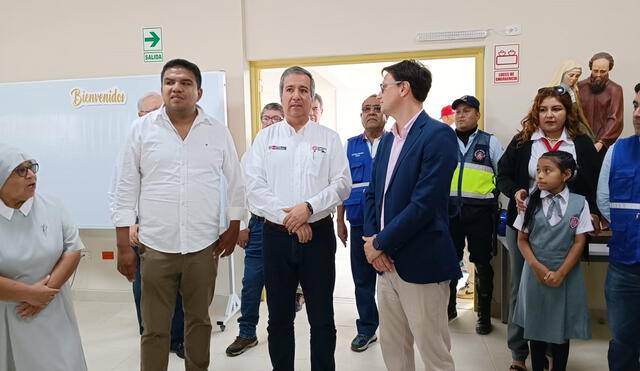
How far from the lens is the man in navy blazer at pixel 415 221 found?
5.27ft

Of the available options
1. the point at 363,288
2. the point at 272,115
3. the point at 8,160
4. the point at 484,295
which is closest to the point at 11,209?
the point at 8,160

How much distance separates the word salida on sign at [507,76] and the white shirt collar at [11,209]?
9.81ft

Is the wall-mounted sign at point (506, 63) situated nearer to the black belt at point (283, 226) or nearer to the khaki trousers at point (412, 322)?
the black belt at point (283, 226)

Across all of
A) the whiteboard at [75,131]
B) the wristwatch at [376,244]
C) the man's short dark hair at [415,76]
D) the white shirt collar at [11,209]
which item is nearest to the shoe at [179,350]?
the whiteboard at [75,131]

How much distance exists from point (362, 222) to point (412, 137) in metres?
1.28

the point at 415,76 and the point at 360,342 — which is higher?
the point at 415,76

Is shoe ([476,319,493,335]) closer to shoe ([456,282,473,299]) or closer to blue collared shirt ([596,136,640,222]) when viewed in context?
shoe ([456,282,473,299])

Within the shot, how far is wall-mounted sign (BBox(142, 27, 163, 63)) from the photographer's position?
3645 millimetres

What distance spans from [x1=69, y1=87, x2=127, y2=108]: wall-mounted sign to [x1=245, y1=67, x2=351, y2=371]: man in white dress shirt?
1972mm

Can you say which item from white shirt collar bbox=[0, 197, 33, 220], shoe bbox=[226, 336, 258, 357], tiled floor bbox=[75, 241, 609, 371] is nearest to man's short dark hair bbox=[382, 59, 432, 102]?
white shirt collar bbox=[0, 197, 33, 220]

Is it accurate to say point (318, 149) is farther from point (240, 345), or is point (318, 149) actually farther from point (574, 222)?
point (240, 345)

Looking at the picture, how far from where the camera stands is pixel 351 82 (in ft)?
28.7

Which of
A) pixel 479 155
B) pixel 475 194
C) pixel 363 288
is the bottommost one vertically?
pixel 363 288

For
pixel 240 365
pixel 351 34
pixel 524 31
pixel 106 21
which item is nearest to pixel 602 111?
pixel 524 31
